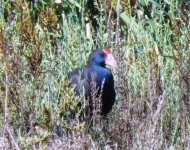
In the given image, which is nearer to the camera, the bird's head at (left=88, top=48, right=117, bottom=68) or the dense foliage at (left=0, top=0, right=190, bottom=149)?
the dense foliage at (left=0, top=0, right=190, bottom=149)

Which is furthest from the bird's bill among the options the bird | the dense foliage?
the dense foliage

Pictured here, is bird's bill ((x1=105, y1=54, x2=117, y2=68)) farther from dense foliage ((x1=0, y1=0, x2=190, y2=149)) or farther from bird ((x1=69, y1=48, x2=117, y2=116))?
dense foliage ((x1=0, y1=0, x2=190, y2=149))

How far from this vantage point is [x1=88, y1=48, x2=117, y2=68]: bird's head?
6637 millimetres

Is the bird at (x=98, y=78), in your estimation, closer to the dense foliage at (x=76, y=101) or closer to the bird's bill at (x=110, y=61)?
the bird's bill at (x=110, y=61)

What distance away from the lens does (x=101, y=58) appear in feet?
22.2

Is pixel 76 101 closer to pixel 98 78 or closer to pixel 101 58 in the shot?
pixel 98 78

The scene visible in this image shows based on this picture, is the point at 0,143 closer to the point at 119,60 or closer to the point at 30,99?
the point at 30,99

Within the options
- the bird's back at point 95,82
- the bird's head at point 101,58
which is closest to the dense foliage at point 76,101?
the bird's back at point 95,82

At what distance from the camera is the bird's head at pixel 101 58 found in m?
6.64

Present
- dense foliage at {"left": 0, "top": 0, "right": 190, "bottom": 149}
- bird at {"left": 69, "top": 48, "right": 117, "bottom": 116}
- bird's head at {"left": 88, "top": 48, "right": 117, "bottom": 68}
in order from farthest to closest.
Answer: bird's head at {"left": 88, "top": 48, "right": 117, "bottom": 68} < bird at {"left": 69, "top": 48, "right": 117, "bottom": 116} < dense foliage at {"left": 0, "top": 0, "right": 190, "bottom": 149}

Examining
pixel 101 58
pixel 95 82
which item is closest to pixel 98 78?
pixel 101 58

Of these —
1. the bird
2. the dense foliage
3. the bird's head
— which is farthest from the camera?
the bird's head

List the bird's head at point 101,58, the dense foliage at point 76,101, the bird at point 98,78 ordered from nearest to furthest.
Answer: the dense foliage at point 76,101
the bird at point 98,78
the bird's head at point 101,58

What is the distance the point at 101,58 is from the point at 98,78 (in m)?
0.21
